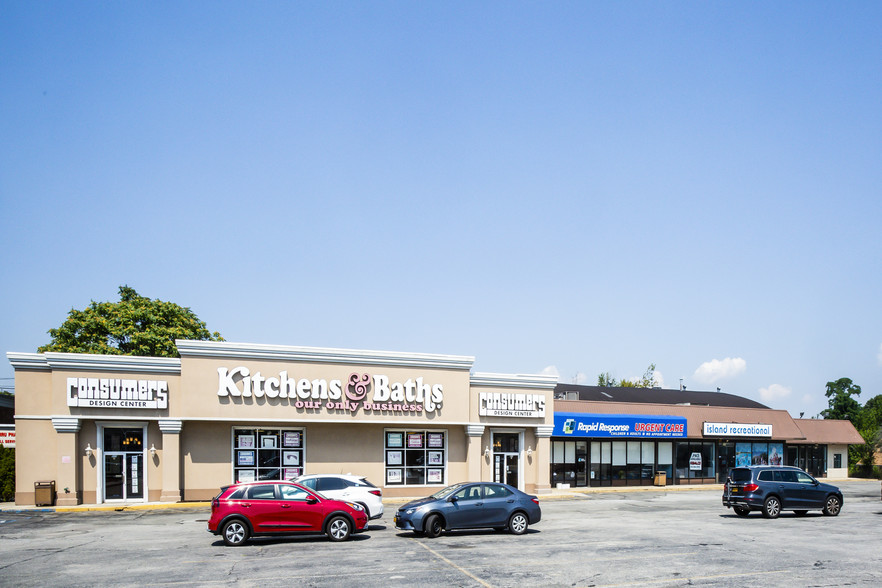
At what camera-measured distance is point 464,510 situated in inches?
851

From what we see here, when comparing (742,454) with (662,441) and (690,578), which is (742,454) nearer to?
(662,441)

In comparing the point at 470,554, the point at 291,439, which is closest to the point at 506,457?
the point at 291,439

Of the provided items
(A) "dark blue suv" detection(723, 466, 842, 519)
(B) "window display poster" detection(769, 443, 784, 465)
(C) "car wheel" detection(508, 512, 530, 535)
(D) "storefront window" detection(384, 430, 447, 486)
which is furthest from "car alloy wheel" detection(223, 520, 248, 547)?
(B) "window display poster" detection(769, 443, 784, 465)

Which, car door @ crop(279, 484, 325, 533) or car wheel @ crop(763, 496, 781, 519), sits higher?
car door @ crop(279, 484, 325, 533)

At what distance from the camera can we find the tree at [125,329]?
5053cm

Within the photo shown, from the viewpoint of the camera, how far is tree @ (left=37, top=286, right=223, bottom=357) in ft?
166

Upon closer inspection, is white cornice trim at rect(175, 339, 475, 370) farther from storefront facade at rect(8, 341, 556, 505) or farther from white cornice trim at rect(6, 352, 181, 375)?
white cornice trim at rect(6, 352, 181, 375)

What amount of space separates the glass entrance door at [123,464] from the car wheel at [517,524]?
59.5ft

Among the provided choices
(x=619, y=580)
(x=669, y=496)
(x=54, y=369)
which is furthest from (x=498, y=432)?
(x=619, y=580)

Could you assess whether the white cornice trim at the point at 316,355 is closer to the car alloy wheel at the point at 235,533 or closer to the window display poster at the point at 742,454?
the car alloy wheel at the point at 235,533

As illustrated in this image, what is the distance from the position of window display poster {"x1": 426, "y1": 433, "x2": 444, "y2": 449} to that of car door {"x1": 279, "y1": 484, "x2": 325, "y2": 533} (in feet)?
54.5

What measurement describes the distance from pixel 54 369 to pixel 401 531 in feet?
56.6

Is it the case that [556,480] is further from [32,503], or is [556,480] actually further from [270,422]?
[32,503]

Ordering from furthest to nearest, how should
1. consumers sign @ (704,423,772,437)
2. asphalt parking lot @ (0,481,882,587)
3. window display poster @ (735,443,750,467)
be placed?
window display poster @ (735,443,750,467)
consumers sign @ (704,423,772,437)
asphalt parking lot @ (0,481,882,587)
